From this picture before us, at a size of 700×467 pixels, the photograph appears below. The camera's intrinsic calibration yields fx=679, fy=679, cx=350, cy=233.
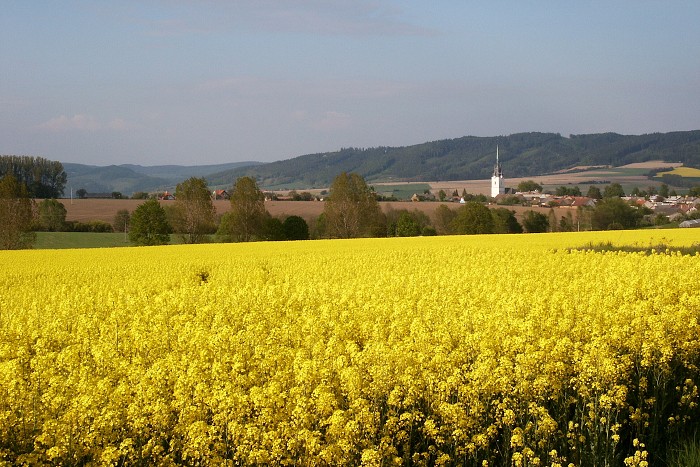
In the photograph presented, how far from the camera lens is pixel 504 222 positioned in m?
71.7

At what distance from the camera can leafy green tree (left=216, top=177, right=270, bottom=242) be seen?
64438mm

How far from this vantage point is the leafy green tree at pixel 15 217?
55.9 metres

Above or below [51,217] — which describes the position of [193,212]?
above

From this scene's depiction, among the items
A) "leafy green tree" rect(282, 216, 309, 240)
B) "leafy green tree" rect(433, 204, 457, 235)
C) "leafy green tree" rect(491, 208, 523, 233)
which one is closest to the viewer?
"leafy green tree" rect(282, 216, 309, 240)

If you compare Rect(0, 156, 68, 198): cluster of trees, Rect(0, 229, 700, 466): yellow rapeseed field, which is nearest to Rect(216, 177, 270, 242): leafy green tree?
Rect(0, 229, 700, 466): yellow rapeseed field

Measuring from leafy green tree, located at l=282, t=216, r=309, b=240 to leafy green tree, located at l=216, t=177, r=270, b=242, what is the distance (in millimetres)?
2256

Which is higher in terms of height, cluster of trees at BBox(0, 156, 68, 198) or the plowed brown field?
cluster of trees at BBox(0, 156, 68, 198)

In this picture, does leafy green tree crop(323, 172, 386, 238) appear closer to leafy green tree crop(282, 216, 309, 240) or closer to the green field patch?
leafy green tree crop(282, 216, 309, 240)

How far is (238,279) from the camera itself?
61.5ft

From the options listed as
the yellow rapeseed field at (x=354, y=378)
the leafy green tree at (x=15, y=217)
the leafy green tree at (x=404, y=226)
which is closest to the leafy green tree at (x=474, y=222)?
the leafy green tree at (x=404, y=226)

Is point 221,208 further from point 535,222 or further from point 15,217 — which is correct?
point 535,222

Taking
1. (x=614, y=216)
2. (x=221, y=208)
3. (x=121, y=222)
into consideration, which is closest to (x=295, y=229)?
(x=121, y=222)

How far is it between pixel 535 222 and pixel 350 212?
73.3 feet

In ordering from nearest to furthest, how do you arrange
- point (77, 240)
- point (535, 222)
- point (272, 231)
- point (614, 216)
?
point (272, 231), point (77, 240), point (614, 216), point (535, 222)
